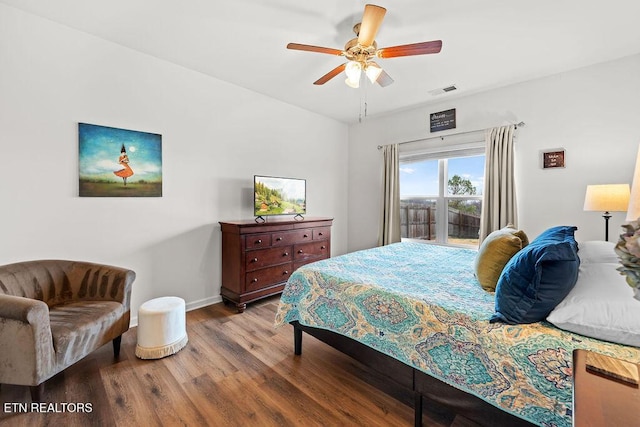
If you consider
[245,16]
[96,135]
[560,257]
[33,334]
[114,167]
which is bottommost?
[33,334]

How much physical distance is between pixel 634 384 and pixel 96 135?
143 inches

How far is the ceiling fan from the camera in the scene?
1900 millimetres

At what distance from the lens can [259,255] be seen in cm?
324

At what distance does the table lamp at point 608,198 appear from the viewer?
8.10 ft

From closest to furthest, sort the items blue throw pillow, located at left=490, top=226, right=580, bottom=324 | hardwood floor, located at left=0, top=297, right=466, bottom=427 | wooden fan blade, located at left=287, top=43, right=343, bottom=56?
blue throw pillow, located at left=490, top=226, right=580, bottom=324
hardwood floor, located at left=0, top=297, right=466, bottom=427
wooden fan blade, located at left=287, top=43, right=343, bottom=56

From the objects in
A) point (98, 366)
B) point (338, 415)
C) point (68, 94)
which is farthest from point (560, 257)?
point (68, 94)

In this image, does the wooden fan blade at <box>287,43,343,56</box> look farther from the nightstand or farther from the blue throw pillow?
the nightstand

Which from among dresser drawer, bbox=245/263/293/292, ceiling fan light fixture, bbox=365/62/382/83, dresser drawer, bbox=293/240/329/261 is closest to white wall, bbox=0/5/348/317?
dresser drawer, bbox=245/263/293/292

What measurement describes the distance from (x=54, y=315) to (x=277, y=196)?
2385 millimetres

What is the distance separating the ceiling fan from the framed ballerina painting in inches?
71.5

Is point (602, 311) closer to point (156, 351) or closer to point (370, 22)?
point (370, 22)

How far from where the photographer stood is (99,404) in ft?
5.60

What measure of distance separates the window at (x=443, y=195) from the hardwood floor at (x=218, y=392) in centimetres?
269

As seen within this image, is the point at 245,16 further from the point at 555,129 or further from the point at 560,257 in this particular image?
the point at 555,129
